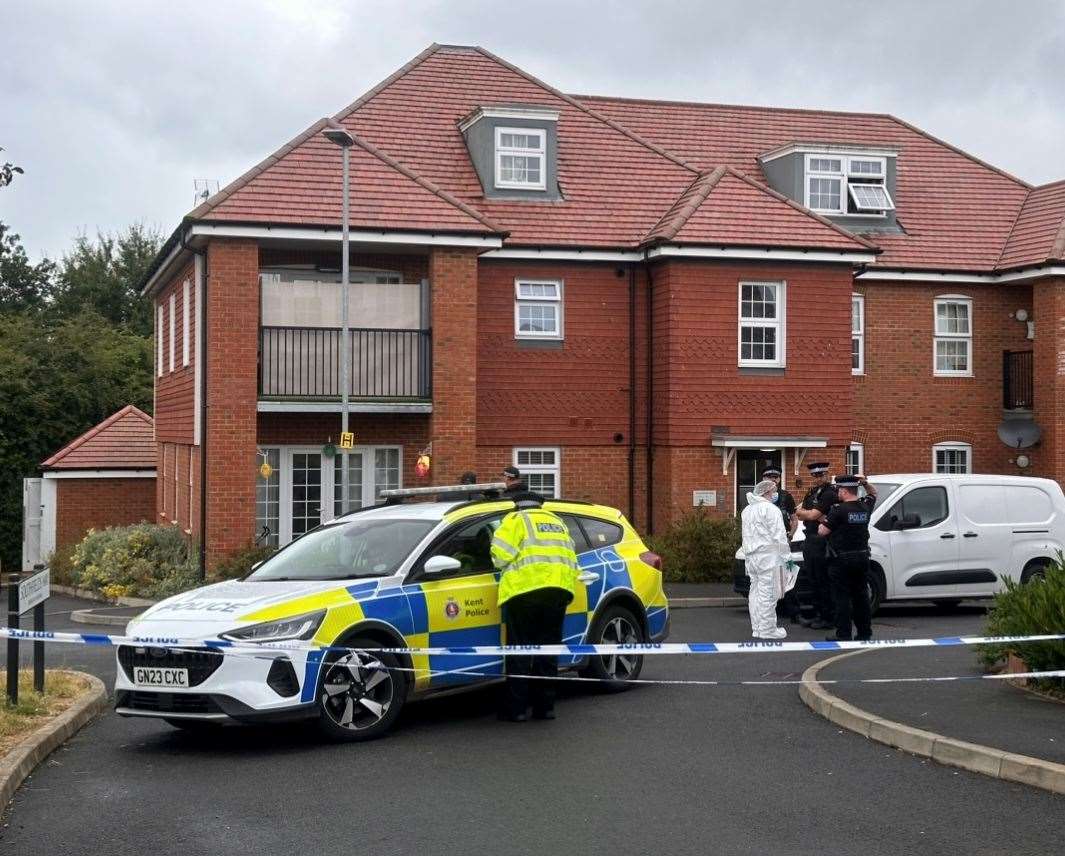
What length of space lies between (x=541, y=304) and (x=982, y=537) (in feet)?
31.0

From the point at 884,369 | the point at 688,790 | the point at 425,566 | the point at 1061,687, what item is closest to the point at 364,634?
the point at 425,566

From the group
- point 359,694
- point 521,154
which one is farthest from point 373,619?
point 521,154

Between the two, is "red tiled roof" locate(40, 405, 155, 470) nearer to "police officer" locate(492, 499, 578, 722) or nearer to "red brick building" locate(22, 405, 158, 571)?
"red brick building" locate(22, 405, 158, 571)

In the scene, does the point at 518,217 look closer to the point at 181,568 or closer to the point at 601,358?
the point at 601,358

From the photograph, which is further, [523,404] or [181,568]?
[523,404]

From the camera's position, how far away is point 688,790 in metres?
7.94

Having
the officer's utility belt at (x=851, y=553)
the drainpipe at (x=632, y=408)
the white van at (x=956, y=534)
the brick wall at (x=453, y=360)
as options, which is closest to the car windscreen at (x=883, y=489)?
the white van at (x=956, y=534)

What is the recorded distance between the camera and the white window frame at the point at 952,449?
28062mm

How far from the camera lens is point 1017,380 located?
28.1 m

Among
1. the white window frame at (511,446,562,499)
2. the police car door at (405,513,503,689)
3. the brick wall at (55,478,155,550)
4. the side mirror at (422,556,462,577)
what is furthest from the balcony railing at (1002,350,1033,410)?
the side mirror at (422,556,462,577)

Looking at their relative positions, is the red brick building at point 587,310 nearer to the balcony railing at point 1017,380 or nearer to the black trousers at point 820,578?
the balcony railing at point 1017,380

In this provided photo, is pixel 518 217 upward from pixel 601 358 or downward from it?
upward

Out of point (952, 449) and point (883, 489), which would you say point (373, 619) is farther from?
point (952, 449)

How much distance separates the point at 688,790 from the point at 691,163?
22.2 metres
